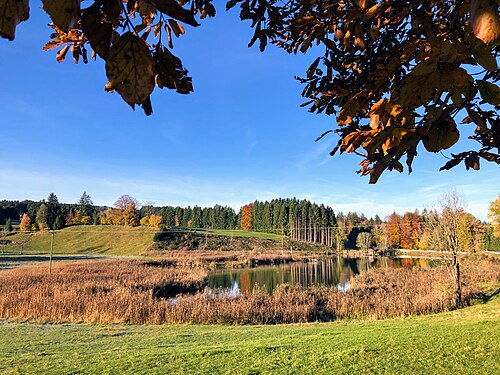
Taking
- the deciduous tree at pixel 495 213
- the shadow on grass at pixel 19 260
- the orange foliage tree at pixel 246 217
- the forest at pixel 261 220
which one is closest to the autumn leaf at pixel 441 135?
the shadow on grass at pixel 19 260

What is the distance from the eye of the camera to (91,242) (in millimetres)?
53219

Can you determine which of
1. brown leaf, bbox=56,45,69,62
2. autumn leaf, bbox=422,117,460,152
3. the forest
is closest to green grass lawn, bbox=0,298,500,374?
brown leaf, bbox=56,45,69,62

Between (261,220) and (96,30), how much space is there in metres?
89.3

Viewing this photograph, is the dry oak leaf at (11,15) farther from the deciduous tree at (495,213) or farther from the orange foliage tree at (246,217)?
the orange foliage tree at (246,217)

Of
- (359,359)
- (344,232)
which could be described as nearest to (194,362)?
(359,359)

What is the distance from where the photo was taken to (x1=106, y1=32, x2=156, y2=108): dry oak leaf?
0.48 metres

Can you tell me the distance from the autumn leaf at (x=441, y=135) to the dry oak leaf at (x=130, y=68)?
25.1 inches

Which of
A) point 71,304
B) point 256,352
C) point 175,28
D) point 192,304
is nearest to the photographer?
point 175,28

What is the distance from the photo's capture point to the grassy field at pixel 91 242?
4925 centimetres

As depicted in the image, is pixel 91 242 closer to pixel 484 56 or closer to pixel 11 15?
pixel 11 15

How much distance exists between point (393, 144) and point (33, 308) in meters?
12.8

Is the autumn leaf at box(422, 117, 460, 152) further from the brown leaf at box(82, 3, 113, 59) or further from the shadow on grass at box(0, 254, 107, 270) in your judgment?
the shadow on grass at box(0, 254, 107, 270)

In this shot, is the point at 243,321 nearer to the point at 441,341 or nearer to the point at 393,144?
the point at 441,341

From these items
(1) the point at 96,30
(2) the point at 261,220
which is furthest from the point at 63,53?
(2) the point at 261,220
